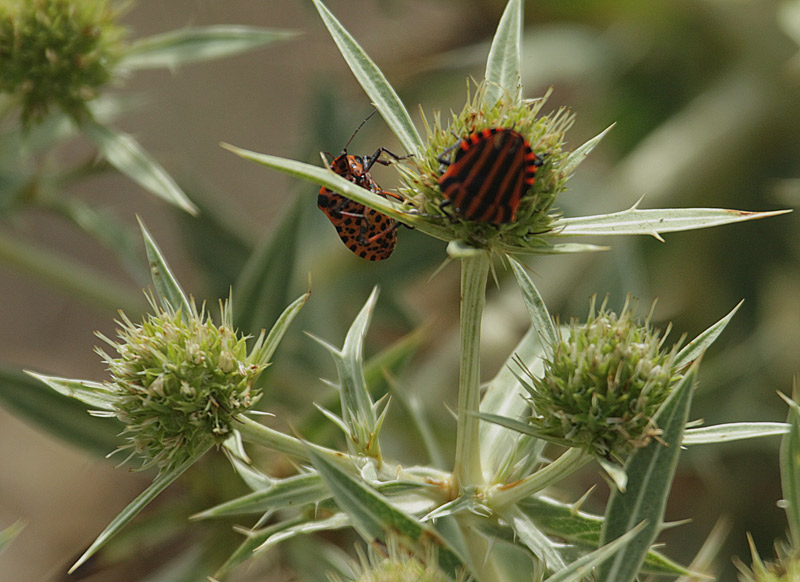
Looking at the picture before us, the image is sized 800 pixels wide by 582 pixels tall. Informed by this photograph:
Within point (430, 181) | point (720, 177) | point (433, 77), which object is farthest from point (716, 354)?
point (430, 181)

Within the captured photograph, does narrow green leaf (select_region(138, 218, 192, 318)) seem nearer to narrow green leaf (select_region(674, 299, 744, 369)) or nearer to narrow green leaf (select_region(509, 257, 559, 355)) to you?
narrow green leaf (select_region(509, 257, 559, 355))

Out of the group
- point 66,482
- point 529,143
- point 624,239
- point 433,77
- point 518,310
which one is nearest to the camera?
point 529,143

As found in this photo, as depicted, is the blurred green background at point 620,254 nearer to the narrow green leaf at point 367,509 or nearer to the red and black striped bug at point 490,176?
the narrow green leaf at point 367,509

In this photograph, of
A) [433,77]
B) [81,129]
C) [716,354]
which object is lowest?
[716,354]

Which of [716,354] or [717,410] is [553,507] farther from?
[716,354]

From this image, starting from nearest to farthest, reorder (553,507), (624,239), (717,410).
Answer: (553,507) < (624,239) < (717,410)

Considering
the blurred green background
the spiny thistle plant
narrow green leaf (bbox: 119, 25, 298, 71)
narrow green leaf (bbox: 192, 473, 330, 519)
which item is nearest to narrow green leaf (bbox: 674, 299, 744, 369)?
narrow green leaf (bbox: 192, 473, 330, 519)

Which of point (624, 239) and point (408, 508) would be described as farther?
point (624, 239)
